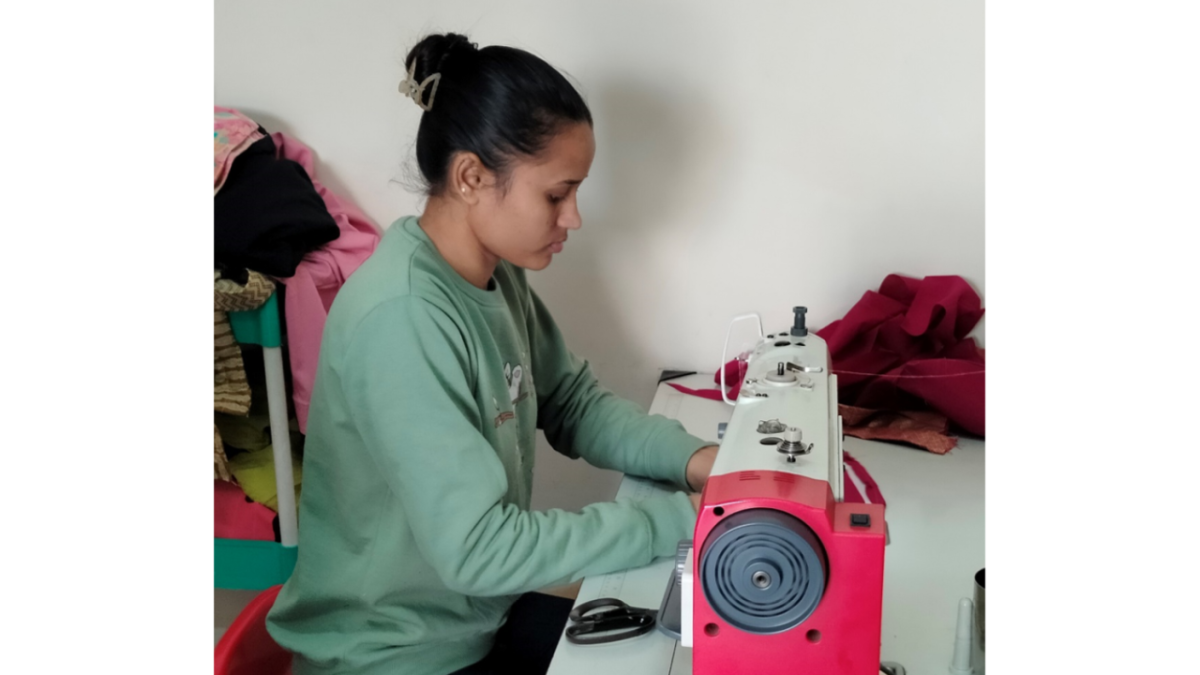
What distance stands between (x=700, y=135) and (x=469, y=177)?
0.68 meters

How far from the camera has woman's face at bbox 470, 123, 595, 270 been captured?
119 cm

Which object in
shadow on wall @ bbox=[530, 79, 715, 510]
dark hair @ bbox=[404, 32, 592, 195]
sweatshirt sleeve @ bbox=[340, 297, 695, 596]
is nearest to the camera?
sweatshirt sleeve @ bbox=[340, 297, 695, 596]

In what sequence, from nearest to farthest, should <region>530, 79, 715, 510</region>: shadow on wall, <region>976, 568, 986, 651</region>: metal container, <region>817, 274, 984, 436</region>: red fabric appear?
<region>976, 568, 986, 651</region>: metal container → <region>817, 274, 984, 436</region>: red fabric → <region>530, 79, 715, 510</region>: shadow on wall

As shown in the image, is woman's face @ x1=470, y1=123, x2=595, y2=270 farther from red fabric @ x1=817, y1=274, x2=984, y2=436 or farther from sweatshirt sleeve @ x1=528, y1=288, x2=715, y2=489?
red fabric @ x1=817, y1=274, x2=984, y2=436

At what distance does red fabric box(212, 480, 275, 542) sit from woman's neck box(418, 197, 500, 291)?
2.52ft

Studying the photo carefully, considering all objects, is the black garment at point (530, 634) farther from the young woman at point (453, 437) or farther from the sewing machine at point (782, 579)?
the sewing machine at point (782, 579)

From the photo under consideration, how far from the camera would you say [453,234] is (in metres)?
1.21

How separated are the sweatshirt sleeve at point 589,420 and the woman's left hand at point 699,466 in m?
0.03

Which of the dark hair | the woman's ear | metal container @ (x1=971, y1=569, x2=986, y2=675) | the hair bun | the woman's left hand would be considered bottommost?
metal container @ (x1=971, y1=569, x2=986, y2=675)

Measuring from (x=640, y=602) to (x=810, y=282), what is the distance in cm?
93

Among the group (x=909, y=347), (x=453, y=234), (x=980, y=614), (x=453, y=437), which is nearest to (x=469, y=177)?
(x=453, y=234)

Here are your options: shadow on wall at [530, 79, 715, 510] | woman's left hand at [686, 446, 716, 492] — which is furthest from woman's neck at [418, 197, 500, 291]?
shadow on wall at [530, 79, 715, 510]

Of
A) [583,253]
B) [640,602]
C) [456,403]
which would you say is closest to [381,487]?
[456,403]

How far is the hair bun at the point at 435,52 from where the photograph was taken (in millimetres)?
1203
